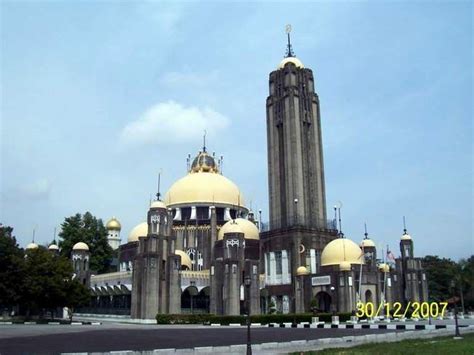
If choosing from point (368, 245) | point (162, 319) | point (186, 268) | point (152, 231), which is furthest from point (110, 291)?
point (368, 245)

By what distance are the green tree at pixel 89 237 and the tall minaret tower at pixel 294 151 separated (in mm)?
29565

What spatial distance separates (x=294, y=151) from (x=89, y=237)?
3482cm

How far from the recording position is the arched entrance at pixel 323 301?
5412 centimetres

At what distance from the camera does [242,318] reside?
45312 mm

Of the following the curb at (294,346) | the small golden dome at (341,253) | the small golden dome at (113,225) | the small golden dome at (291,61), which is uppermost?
the small golden dome at (291,61)

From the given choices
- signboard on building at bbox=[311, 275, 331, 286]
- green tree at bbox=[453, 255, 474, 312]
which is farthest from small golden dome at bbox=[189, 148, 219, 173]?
green tree at bbox=[453, 255, 474, 312]

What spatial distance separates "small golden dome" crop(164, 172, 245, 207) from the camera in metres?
72.3

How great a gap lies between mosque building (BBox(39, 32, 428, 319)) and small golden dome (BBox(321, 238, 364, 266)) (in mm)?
106

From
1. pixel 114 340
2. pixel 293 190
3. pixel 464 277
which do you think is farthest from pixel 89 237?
pixel 114 340

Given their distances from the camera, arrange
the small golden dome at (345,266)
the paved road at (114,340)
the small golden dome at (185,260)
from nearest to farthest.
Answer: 1. the paved road at (114,340)
2. the small golden dome at (345,266)
3. the small golden dome at (185,260)

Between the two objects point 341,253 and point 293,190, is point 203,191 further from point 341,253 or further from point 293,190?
point 341,253
